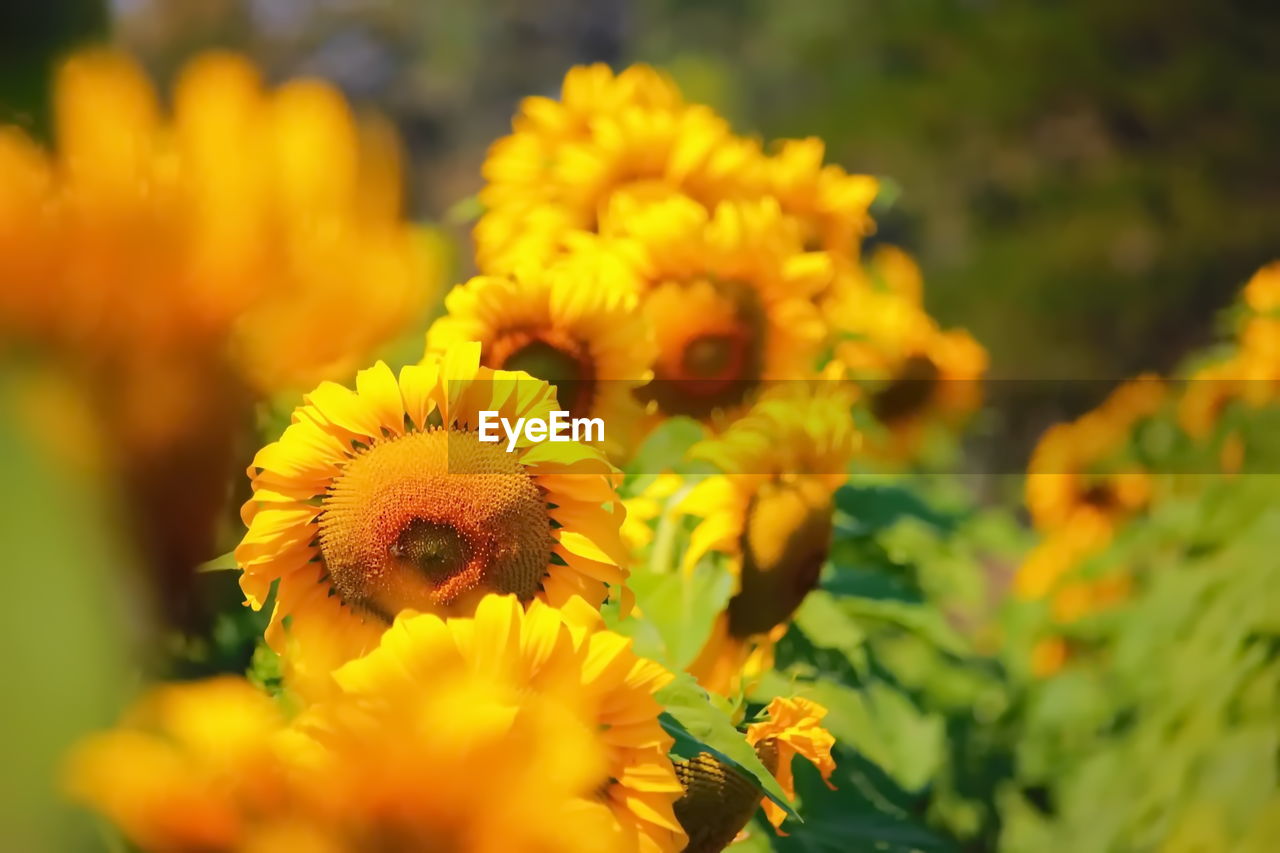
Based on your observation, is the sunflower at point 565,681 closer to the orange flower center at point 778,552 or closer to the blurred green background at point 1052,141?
the orange flower center at point 778,552

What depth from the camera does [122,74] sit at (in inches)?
10.8

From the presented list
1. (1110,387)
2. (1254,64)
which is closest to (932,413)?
(1110,387)

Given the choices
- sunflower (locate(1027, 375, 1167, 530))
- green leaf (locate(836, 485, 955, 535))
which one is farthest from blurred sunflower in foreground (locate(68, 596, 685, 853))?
sunflower (locate(1027, 375, 1167, 530))

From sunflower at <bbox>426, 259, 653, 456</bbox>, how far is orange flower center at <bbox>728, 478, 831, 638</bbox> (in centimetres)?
10

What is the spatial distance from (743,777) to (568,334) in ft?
1.08

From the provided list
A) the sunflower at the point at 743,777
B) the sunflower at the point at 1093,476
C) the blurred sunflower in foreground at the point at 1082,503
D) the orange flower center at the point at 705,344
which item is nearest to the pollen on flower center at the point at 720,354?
the orange flower center at the point at 705,344

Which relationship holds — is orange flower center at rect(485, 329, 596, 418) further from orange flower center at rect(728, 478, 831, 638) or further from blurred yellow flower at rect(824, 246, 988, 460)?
blurred yellow flower at rect(824, 246, 988, 460)

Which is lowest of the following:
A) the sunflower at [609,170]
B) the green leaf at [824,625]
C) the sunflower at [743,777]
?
the sunflower at [743,777]

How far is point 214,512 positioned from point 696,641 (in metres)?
0.50

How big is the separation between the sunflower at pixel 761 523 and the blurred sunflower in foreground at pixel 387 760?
1.22 feet

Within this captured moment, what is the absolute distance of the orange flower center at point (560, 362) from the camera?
771mm

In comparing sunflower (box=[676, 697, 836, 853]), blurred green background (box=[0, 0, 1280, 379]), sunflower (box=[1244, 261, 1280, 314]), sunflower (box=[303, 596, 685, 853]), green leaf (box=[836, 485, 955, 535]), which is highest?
blurred green background (box=[0, 0, 1280, 379])

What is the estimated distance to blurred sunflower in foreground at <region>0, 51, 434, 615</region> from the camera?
0.73 feet

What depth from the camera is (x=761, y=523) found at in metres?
0.82
